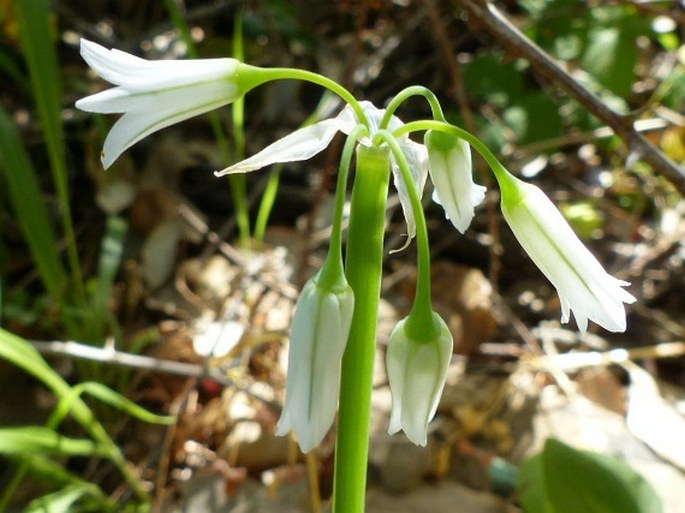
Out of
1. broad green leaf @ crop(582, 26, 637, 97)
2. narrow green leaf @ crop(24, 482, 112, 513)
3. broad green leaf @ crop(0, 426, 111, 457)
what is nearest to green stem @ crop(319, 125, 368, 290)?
broad green leaf @ crop(0, 426, 111, 457)

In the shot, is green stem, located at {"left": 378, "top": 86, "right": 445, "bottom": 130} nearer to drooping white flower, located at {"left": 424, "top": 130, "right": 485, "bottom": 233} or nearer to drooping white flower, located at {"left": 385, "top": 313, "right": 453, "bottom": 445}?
drooping white flower, located at {"left": 424, "top": 130, "right": 485, "bottom": 233}

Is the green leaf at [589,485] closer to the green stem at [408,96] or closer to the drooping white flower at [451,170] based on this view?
the drooping white flower at [451,170]

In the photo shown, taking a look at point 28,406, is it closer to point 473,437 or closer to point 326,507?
point 326,507

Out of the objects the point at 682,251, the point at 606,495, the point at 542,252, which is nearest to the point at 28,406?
the point at 606,495

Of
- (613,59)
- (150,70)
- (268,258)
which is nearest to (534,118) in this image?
(613,59)

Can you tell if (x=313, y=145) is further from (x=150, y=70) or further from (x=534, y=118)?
(x=534, y=118)

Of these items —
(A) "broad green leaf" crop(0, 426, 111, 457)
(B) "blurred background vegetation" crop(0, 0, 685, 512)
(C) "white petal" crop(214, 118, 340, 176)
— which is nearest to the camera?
(C) "white petal" crop(214, 118, 340, 176)

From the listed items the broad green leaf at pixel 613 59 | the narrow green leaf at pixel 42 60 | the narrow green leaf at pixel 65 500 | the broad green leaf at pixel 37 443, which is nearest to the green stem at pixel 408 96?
the broad green leaf at pixel 37 443
